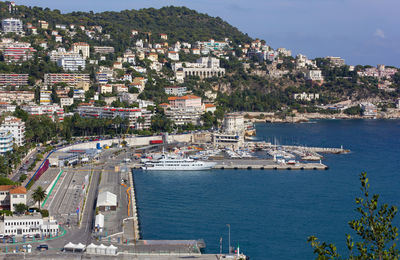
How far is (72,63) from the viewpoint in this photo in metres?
65.8

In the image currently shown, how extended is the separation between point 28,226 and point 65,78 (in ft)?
137

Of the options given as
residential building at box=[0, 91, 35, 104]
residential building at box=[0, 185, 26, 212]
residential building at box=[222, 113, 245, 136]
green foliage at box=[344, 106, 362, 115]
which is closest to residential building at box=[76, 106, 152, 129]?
residential building at box=[0, 91, 35, 104]

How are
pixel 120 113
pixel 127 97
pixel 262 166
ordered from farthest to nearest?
pixel 127 97
pixel 120 113
pixel 262 166

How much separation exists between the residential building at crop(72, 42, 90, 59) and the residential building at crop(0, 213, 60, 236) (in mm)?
50579

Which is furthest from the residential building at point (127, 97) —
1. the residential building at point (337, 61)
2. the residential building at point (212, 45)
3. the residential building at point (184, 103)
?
the residential building at point (337, 61)

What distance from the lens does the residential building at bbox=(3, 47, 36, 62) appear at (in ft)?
212

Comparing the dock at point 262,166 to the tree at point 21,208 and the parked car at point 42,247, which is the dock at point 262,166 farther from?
the parked car at point 42,247

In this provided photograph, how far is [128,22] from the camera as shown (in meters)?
100

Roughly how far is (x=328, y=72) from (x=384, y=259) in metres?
91.1

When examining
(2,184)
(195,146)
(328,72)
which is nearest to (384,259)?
(2,184)

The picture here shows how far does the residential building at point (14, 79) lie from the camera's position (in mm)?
59406

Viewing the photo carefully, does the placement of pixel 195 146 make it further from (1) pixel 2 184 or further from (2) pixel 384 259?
(2) pixel 384 259

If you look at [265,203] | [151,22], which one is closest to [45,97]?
[265,203]

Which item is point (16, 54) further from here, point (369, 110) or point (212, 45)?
point (369, 110)
